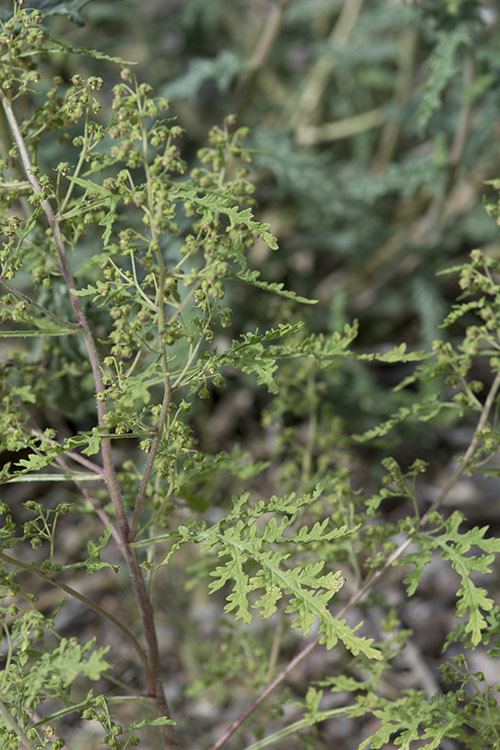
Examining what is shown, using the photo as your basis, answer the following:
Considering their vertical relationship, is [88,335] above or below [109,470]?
above

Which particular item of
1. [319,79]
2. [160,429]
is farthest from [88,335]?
[319,79]

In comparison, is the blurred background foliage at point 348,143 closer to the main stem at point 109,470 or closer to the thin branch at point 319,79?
the thin branch at point 319,79

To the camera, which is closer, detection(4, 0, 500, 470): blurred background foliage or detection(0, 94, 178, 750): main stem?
detection(0, 94, 178, 750): main stem

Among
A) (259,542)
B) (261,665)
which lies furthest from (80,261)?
(259,542)

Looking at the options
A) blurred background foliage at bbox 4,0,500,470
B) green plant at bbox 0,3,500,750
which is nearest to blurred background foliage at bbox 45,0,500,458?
blurred background foliage at bbox 4,0,500,470

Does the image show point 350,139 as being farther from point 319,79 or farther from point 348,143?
point 319,79

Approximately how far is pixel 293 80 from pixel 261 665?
2938 mm

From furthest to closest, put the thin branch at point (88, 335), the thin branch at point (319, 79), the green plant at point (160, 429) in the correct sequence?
the thin branch at point (319, 79)
the thin branch at point (88, 335)
the green plant at point (160, 429)

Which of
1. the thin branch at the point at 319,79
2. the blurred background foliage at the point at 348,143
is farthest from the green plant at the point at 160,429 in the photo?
the thin branch at the point at 319,79

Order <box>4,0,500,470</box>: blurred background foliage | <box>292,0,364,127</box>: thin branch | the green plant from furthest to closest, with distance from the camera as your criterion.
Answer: <box>292,0,364,127</box>: thin branch → <box>4,0,500,470</box>: blurred background foliage → the green plant

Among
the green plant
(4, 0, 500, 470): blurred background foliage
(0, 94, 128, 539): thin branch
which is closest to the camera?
the green plant

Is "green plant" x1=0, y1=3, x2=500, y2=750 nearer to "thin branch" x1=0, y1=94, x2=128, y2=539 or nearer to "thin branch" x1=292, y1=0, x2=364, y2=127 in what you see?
"thin branch" x1=0, y1=94, x2=128, y2=539

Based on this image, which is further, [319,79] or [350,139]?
[350,139]

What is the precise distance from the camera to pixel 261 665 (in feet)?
5.30
